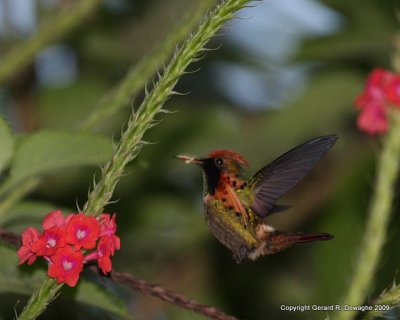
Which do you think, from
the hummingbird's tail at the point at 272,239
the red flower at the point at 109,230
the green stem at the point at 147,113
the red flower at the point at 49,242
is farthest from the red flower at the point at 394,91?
the red flower at the point at 49,242

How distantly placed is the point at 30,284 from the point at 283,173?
811mm

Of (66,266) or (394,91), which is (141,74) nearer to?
(394,91)

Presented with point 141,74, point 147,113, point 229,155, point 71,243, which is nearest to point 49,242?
point 71,243

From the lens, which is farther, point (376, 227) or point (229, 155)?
point (229, 155)

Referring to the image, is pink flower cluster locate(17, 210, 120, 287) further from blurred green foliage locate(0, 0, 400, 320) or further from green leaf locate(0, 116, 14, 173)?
blurred green foliage locate(0, 0, 400, 320)

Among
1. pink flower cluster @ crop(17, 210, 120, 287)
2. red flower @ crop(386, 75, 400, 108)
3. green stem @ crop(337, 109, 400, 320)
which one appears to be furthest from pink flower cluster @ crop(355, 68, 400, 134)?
pink flower cluster @ crop(17, 210, 120, 287)

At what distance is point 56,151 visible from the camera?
2.63m

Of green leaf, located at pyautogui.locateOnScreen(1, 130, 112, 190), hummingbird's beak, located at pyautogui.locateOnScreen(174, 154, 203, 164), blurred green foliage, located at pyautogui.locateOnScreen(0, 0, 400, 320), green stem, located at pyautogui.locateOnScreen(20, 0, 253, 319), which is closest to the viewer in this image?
green stem, located at pyautogui.locateOnScreen(20, 0, 253, 319)

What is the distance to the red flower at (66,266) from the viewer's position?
1.75 m

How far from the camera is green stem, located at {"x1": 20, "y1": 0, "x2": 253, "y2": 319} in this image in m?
1.70

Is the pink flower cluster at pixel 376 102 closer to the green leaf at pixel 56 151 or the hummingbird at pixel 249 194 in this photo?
the hummingbird at pixel 249 194

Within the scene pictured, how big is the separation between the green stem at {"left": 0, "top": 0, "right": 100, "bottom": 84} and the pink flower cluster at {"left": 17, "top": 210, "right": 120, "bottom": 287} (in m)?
1.42

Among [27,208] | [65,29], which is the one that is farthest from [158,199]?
[27,208]

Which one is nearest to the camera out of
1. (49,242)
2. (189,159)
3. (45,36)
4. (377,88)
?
(49,242)
